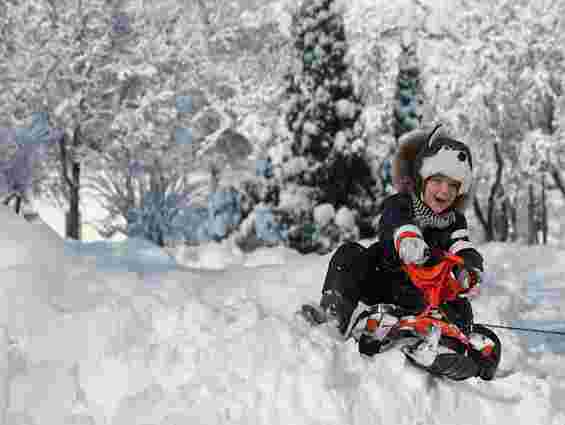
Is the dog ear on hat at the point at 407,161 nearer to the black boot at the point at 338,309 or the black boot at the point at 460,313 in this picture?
the black boot at the point at 460,313

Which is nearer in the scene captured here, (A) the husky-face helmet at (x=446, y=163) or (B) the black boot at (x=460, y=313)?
(B) the black boot at (x=460, y=313)

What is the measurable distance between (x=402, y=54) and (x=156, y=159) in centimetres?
963

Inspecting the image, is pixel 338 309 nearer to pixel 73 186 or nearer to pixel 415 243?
pixel 415 243

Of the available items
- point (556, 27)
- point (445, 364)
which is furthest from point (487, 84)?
point (445, 364)

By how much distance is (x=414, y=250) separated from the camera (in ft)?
11.8

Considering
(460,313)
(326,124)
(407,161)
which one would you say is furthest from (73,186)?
(460,313)

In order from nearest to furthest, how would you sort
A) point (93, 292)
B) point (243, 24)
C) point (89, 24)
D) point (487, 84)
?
point (93, 292)
point (487, 84)
point (89, 24)
point (243, 24)

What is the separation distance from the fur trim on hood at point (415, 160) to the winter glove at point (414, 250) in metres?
0.57

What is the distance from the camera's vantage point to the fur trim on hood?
416 cm

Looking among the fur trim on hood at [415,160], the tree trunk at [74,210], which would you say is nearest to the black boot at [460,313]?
the fur trim on hood at [415,160]

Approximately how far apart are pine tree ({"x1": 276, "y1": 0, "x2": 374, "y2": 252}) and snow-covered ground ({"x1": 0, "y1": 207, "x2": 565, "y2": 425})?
47.2 feet

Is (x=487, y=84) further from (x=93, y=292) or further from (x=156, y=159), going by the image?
(x=93, y=292)

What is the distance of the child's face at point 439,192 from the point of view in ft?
13.1

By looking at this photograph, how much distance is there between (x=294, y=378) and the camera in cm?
304
